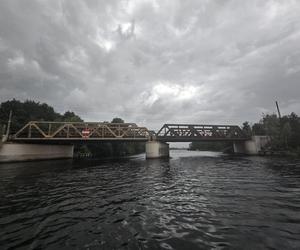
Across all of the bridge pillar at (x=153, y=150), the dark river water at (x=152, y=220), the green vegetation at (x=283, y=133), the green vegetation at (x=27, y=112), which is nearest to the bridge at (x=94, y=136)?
the bridge pillar at (x=153, y=150)

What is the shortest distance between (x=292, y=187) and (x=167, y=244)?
13.4m

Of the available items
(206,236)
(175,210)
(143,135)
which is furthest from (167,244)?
(143,135)

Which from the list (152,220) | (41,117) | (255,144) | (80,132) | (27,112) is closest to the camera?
(152,220)

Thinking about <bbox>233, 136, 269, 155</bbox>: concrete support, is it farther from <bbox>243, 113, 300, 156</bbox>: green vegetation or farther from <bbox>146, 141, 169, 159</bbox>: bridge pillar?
<bbox>146, 141, 169, 159</bbox>: bridge pillar

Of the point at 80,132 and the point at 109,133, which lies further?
the point at 109,133

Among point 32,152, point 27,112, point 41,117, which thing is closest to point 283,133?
point 32,152

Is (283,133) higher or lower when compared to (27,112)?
lower

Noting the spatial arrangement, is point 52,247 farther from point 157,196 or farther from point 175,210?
point 157,196

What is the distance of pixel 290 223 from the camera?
723 cm

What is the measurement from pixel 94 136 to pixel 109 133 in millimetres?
6935

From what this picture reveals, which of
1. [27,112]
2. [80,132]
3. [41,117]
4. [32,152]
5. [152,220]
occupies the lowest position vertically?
[152,220]

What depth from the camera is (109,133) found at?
65.2 meters

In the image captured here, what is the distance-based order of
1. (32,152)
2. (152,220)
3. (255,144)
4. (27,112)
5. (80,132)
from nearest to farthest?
(152,220) < (32,152) < (80,132) < (255,144) < (27,112)

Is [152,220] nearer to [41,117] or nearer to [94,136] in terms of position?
[94,136]
